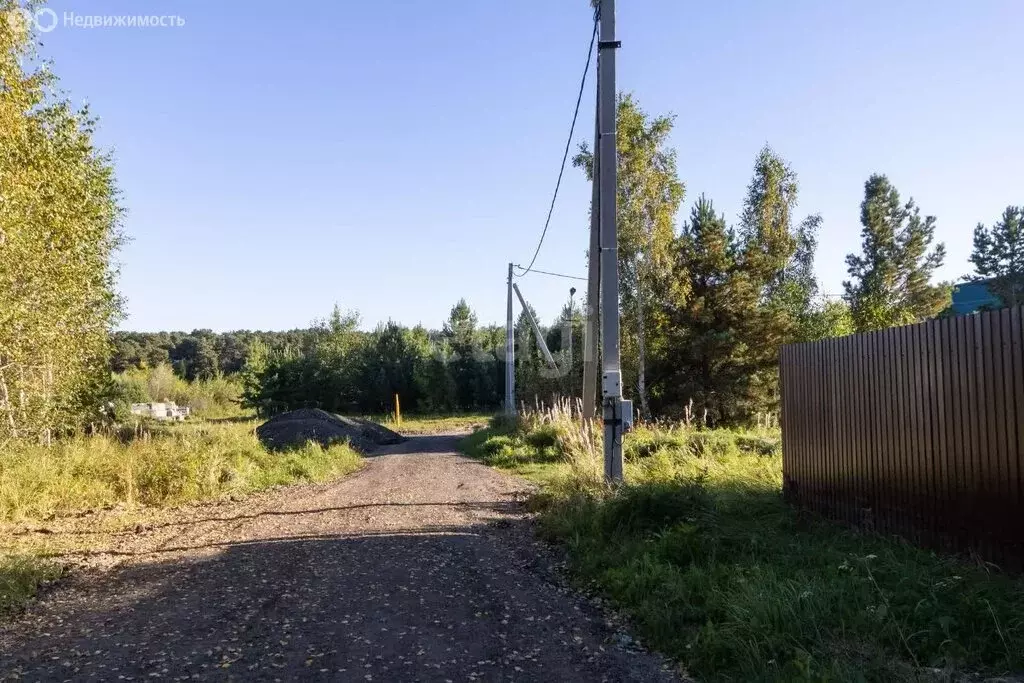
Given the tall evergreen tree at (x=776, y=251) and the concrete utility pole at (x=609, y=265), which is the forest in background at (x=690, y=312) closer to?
the tall evergreen tree at (x=776, y=251)

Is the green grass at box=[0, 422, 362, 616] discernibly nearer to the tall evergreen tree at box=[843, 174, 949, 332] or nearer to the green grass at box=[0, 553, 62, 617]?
the green grass at box=[0, 553, 62, 617]

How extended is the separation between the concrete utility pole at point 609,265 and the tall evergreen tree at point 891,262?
3249 cm

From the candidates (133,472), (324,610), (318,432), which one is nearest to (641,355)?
(318,432)

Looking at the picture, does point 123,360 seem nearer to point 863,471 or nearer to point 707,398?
point 707,398

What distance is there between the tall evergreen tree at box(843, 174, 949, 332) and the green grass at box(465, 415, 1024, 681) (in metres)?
34.3

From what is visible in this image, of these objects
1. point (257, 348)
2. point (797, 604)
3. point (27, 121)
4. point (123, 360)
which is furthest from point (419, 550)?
point (123, 360)

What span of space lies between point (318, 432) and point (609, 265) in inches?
577

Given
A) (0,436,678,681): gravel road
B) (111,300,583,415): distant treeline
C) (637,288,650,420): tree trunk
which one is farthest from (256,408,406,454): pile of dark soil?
(111,300,583,415): distant treeline

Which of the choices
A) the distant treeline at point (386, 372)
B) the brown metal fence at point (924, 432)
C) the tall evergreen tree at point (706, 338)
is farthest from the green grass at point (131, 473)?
the distant treeline at point (386, 372)

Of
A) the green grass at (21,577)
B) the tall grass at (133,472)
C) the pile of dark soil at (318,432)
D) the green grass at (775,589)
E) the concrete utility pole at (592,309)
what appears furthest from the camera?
the pile of dark soil at (318,432)

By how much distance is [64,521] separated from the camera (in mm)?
9375

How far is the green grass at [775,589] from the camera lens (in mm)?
3797

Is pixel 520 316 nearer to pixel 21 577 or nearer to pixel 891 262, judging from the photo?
pixel 891 262

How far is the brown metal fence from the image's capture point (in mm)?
5215
